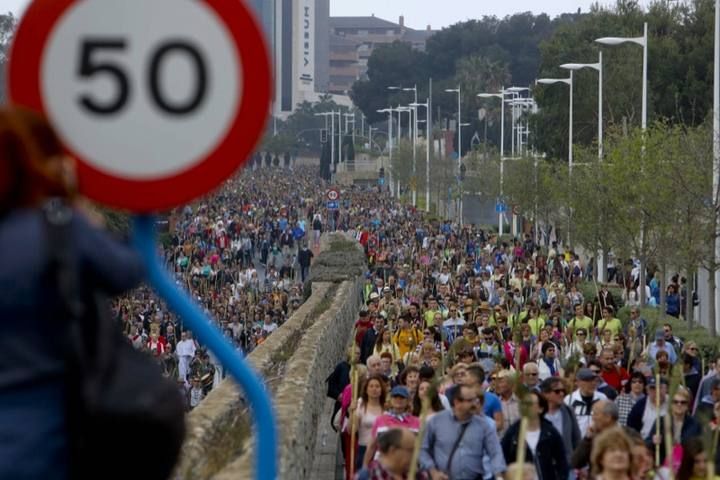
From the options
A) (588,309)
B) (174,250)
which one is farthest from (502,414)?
(174,250)

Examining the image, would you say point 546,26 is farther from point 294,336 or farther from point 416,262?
point 294,336

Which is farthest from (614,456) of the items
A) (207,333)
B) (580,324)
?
(580,324)

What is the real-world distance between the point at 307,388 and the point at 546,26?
16821 centimetres

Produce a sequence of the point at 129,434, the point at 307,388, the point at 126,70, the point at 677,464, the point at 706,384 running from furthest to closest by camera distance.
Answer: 1. the point at 706,384
2. the point at 307,388
3. the point at 677,464
4. the point at 126,70
5. the point at 129,434

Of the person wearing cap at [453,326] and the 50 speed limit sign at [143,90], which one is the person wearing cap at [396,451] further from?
the person wearing cap at [453,326]

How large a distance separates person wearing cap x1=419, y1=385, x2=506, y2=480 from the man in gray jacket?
1.26 m

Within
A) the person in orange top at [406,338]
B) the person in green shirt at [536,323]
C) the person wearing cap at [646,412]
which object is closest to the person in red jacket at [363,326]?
the person in orange top at [406,338]

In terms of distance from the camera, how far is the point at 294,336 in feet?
73.4

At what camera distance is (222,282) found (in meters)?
50.8

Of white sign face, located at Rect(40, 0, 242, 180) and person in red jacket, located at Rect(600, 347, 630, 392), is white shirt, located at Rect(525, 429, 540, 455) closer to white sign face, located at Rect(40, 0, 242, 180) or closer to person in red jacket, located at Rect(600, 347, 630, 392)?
person in red jacket, located at Rect(600, 347, 630, 392)

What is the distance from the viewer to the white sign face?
365 cm

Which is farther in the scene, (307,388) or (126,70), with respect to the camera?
(307,388)

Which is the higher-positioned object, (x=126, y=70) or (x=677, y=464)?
(x=126, y=70)

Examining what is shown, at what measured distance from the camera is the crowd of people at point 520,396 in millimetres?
9242
